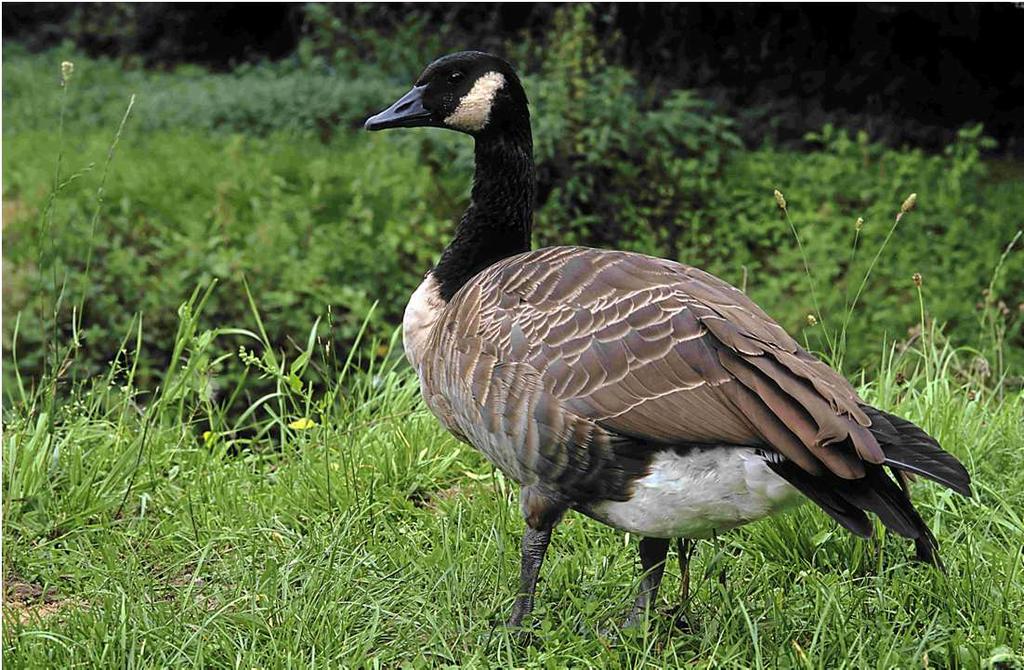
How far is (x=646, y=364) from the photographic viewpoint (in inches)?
111

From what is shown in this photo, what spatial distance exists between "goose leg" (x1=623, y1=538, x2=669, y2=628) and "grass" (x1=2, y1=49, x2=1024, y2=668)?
71 mm

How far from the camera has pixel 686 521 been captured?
2801mm

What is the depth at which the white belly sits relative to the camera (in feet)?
8.87

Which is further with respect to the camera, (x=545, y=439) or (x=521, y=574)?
(x=521, y=574)

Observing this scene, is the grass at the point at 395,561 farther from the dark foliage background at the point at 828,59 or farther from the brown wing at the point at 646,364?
the dark foliage background at the point at 828,59

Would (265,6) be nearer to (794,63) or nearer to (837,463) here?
(794,63)

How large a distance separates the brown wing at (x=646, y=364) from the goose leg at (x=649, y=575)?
1.53 ft

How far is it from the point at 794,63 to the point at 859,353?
147 inches

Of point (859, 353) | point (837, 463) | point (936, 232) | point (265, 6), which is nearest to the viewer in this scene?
point (837, 463)

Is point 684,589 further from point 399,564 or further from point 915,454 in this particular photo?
point 399,564

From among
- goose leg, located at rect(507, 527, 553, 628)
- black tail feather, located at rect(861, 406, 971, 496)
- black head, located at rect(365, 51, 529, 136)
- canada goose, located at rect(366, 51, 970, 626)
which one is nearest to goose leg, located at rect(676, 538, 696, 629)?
canada goose, located at rect(366, 51, 970, 626)

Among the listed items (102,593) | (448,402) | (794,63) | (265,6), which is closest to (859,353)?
(794,63)

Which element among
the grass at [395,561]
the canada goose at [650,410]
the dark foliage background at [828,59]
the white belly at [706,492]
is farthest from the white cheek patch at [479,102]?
the dark foliage background at [828,59]

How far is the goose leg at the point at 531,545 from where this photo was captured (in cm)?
305
